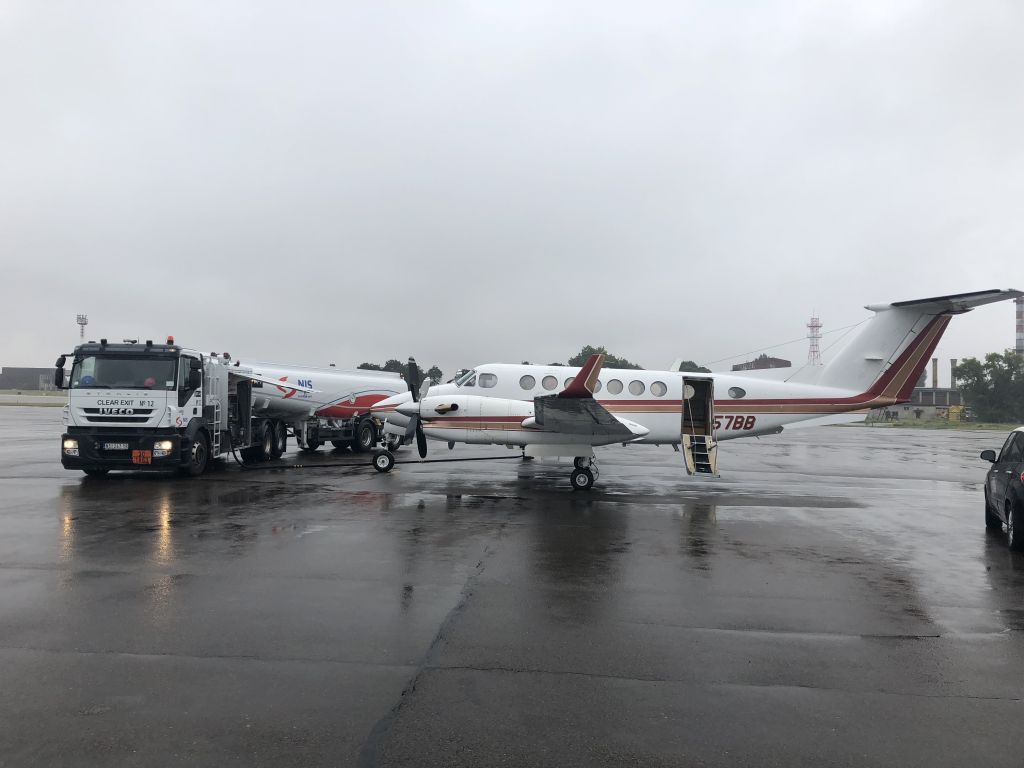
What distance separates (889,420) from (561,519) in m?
79.0

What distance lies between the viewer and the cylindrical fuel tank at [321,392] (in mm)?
22141

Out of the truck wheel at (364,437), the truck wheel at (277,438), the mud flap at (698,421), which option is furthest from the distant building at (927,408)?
the truck wheel at (277,438)

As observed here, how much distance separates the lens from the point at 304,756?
3.62m

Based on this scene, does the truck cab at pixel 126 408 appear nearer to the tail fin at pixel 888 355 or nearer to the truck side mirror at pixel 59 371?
the truck side mirror at pixel 59 371

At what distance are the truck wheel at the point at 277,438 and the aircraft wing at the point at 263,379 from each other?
4.24ft

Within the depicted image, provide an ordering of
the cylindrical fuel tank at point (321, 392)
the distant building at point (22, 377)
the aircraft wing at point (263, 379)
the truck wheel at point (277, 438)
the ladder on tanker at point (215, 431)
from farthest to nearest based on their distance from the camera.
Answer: the distant building at point (22, 377) < the cylindrical fuel tank at point (321, 392) < the truck wheel at point (277, 438) < the aircraft wing at point (263, 379) < the ladder on tanker at point (215, 431)

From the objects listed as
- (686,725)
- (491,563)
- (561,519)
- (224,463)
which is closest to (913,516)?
(561,519)

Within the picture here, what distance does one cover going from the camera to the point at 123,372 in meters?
15.5

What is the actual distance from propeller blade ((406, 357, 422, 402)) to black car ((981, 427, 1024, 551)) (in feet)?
38.9

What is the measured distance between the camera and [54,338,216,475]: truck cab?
592 inches

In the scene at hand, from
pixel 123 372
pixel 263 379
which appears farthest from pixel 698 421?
pixel 123 372

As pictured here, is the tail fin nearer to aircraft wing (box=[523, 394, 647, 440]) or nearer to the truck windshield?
aircraft wing (box=[523, 394, 647, 440])

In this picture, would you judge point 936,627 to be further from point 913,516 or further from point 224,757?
point 913,516

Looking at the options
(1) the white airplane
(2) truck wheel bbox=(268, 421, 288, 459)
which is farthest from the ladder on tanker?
(1) the white airplane
